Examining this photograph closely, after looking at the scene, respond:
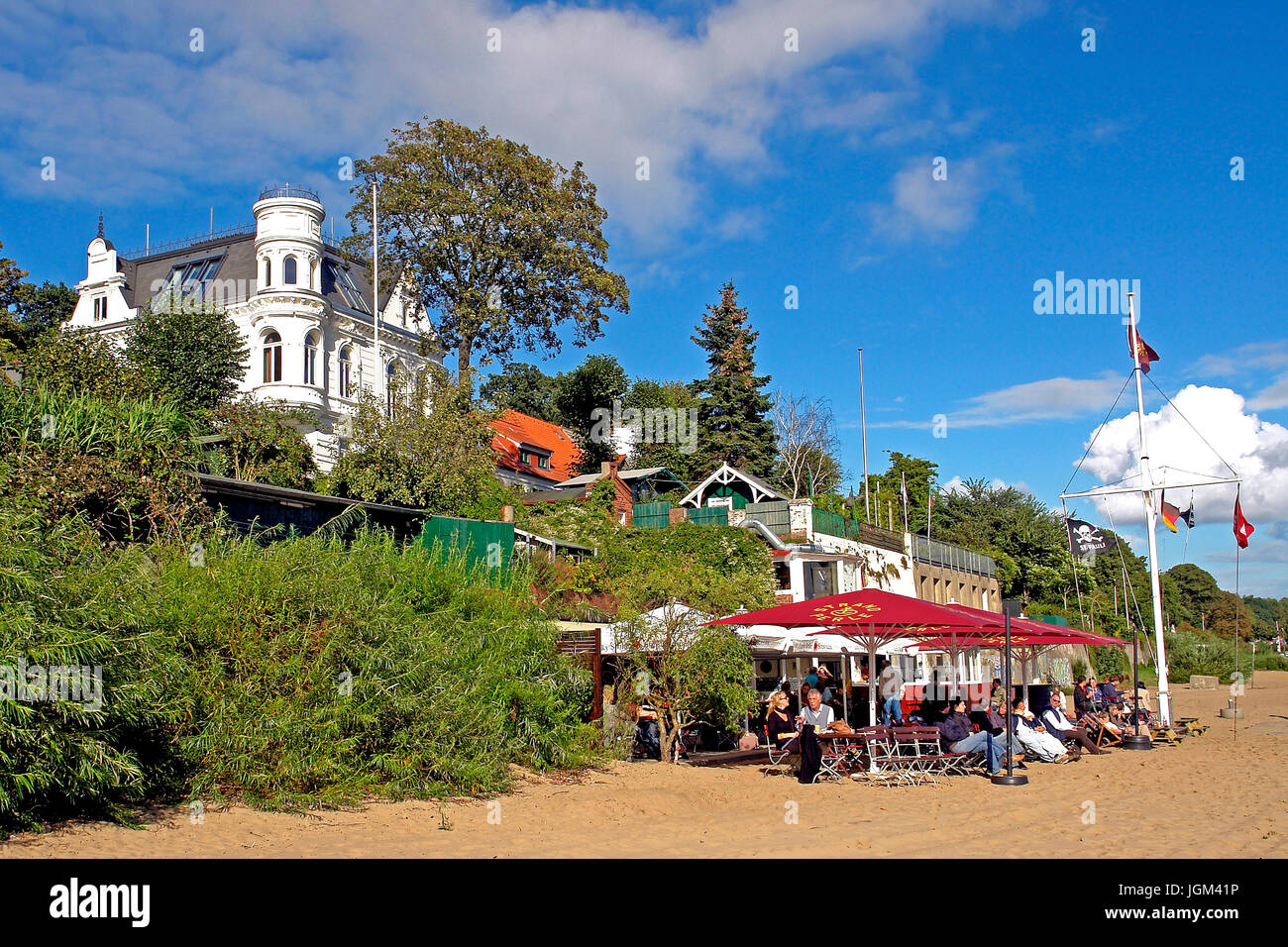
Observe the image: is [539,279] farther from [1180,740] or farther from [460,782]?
[460,782]

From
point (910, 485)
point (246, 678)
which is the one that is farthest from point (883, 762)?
point (910, 485)

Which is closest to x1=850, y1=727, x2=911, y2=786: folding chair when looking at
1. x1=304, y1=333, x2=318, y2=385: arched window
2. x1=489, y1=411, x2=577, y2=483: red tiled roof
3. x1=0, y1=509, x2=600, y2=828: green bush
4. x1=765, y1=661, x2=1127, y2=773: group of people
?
x1=765, y1=661, x2=1127, y2=773: group of people

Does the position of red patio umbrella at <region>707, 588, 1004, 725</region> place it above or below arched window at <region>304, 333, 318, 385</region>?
below

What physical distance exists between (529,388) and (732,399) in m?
24.0

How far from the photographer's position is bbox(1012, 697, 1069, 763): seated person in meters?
17.1

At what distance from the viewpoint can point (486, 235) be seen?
35.3 meters

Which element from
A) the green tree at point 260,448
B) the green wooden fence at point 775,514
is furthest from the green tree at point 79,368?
the green wooden fence at point 775,514

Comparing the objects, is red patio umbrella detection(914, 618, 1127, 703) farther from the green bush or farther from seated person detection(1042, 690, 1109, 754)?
the green bush

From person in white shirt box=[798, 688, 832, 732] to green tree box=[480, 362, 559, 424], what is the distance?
156 ft

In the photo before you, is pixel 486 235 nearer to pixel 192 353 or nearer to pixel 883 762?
pixel 192 353

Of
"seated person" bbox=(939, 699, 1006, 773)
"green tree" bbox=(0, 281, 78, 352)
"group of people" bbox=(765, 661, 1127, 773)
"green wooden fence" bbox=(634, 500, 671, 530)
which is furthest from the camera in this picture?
"green tree" bbox=(0, 281, 78, 352)

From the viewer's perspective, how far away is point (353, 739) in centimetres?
1072

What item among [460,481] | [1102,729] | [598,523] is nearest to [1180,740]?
[1102,729]
